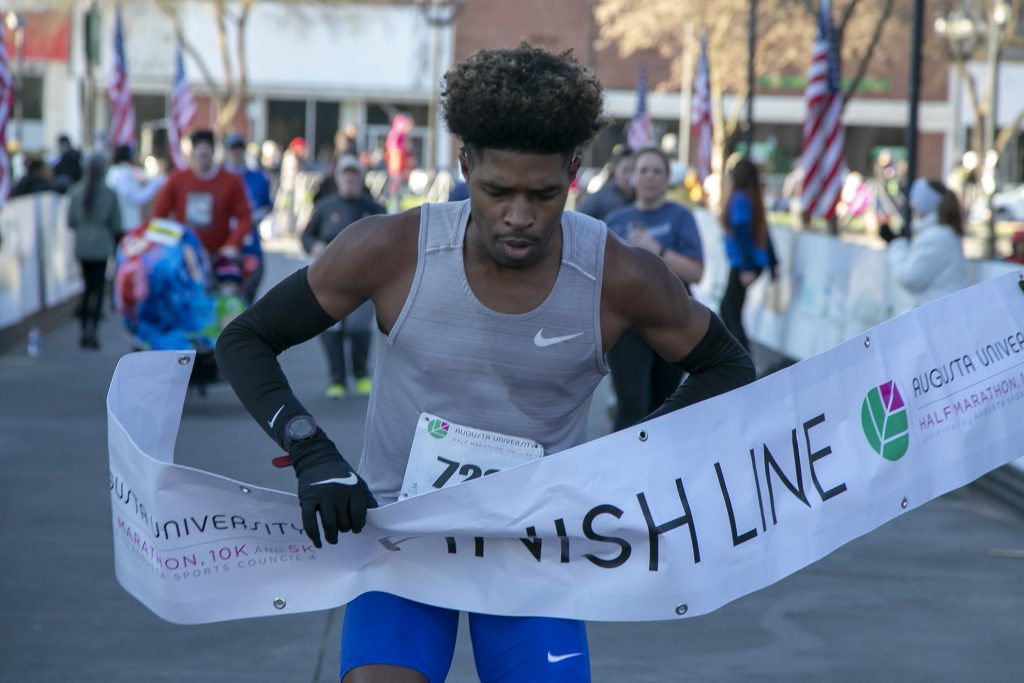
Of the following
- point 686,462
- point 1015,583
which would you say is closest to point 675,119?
point 1015,583

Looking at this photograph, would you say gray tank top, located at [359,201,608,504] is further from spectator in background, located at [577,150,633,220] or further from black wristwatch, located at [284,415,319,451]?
spectator in background, located at [577,150,633,220]

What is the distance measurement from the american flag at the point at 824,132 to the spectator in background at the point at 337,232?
728cm

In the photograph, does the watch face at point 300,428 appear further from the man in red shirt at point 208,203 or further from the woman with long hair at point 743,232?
the woman with long hair at point 743,232

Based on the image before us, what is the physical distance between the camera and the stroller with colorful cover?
11.5 metres

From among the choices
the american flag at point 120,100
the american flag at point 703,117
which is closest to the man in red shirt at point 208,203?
the american flag at point 120,100

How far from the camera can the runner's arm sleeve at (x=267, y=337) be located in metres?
3.21

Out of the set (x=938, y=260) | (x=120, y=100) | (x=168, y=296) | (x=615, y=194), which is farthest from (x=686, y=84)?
(x=938, y=260)

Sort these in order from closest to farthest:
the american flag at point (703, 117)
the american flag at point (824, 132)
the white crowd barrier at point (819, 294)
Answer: the white crowd barrier at point (819, 294) → the american flag at point (824, 132) → the american flag at point (703, 117)

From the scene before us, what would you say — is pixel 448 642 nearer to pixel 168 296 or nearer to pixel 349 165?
pixel 168 296

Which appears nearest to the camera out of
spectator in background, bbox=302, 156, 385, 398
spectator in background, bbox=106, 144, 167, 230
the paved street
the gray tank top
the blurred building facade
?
the gray tank top

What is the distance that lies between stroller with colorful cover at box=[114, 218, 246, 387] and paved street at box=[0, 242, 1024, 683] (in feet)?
7.83

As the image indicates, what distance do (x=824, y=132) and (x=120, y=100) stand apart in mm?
12009

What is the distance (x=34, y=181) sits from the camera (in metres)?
19.0

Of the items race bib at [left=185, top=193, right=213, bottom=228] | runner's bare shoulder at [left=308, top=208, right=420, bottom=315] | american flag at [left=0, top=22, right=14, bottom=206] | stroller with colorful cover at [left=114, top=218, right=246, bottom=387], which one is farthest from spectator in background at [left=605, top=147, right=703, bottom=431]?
american flag at [left=0, top=22, right=14, bottom=206]
